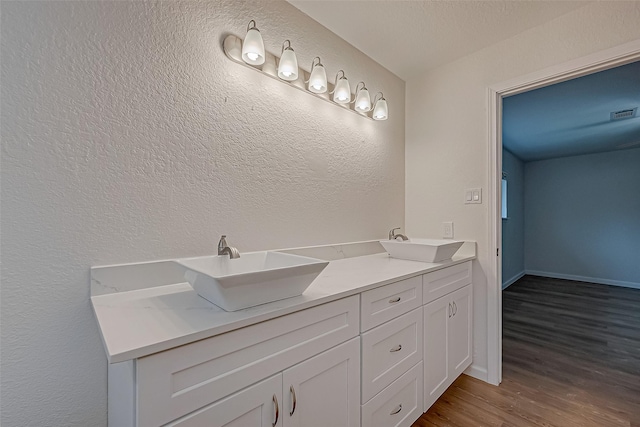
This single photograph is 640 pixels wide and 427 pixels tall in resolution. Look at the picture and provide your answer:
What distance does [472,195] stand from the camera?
6.57 ft

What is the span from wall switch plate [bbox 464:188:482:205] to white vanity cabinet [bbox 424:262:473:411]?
1.45 ft

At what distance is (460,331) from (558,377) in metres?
0.83

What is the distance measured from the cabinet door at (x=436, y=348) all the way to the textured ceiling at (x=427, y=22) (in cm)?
165

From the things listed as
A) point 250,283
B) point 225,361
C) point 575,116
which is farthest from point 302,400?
point 575,116

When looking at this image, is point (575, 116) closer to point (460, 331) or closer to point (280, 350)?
point (460, 331)

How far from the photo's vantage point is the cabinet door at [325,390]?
89cm

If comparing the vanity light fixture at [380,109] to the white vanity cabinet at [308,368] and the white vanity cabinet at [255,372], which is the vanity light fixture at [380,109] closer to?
the white vanity cabinet at [308,368]

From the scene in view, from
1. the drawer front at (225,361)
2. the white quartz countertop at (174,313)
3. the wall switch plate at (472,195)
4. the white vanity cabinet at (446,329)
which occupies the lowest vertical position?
the white vanity cabinet at (446,329)

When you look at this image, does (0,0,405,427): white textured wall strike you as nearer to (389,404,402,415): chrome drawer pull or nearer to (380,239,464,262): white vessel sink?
(380,239,464,262): white vessel sink

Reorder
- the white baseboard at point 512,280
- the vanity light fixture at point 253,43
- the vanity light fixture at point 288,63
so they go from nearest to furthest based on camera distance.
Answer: the vanity light fixture at point 253,43 < the vanity light fixture at point 288,63 < the white baseboard at point 512,280

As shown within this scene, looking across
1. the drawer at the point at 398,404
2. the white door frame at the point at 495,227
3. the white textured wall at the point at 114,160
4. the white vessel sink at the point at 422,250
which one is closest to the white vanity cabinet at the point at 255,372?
the drawer at the point at 398,404

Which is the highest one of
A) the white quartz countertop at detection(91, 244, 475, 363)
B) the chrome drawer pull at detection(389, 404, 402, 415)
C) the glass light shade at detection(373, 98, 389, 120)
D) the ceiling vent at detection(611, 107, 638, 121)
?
the ceiling vent at detection(611, 107, 638, 121)

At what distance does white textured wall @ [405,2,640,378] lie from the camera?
157 cm

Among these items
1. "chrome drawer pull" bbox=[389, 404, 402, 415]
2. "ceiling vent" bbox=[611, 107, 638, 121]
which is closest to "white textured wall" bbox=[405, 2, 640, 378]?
"chrome drawer pull" bbox=[389, 404, 402, 415]
